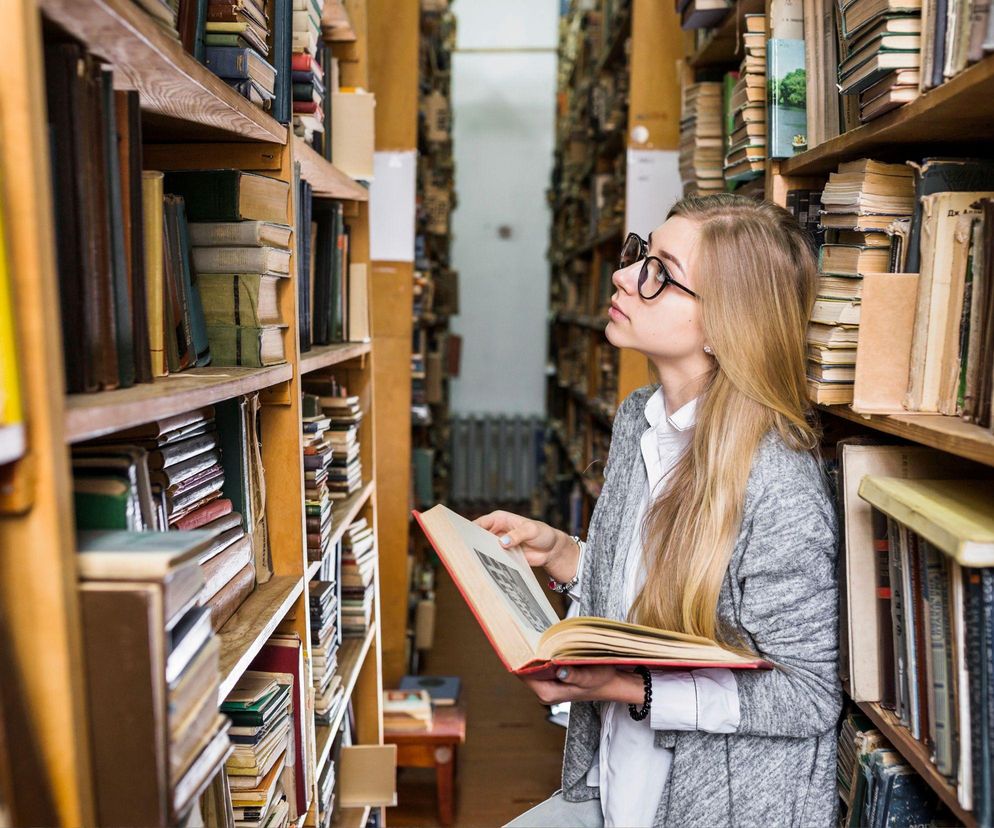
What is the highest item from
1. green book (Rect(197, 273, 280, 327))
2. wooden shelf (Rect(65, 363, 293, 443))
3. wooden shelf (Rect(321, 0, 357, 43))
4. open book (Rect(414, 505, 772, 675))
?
wooden shelf (Rect(321, 0, 357, 43))

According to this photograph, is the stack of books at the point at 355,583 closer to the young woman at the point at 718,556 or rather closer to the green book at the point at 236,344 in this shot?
the young woman at the point at 718,556

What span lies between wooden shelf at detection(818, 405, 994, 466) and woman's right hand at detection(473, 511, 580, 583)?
65 centimetres

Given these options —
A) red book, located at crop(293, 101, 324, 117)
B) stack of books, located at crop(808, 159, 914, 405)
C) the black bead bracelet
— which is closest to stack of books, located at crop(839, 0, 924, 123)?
stack of books, located at crop(808, 159, 914, 405)

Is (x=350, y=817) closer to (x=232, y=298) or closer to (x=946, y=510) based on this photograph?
(x=232, y=298)

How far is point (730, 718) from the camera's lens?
1273 millimetres

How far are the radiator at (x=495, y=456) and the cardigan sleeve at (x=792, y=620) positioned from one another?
5.94 m

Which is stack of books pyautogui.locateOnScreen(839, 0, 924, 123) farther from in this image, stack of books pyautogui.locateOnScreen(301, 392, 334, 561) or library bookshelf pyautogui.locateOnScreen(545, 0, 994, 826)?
stack of books pyautogui.locateOnScreen(301, 392, 334, 561)

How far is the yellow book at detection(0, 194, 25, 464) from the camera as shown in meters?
0.63

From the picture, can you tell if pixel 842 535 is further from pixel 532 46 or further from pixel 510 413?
pixel 532 46

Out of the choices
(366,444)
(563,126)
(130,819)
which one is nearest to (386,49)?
(366,444)

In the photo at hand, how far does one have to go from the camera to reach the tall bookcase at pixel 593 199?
2.99m

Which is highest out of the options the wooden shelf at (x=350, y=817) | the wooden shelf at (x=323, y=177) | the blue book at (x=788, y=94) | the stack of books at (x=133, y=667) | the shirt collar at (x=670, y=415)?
the blue book at (x=788, y=94)

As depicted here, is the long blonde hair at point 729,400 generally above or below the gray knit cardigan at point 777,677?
above

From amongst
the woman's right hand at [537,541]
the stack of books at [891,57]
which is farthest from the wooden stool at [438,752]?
the stack of books at [891,57]
